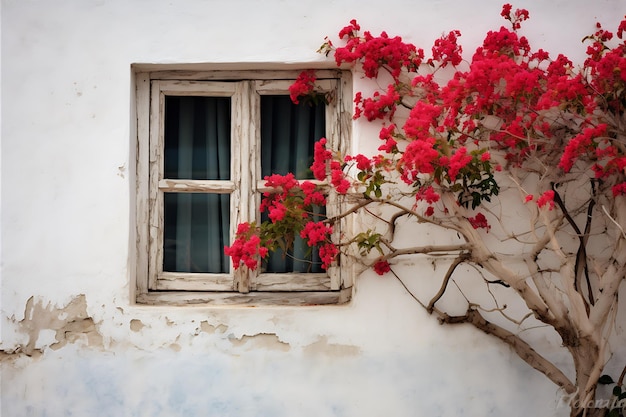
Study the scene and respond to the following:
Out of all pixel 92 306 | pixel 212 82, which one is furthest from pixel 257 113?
pixel 92 306

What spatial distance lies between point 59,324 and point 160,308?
0.49 m

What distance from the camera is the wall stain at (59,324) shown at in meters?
3.77

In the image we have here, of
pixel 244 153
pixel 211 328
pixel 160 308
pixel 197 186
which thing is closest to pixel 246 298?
pixel 211 328

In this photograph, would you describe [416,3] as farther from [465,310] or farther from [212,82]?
[465,310]

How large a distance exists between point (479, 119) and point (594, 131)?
573 millimetres

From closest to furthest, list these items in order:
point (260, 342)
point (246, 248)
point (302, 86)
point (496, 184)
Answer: point (246, 248)
point (496, 184)
point (260, 342)
point (302, 86)

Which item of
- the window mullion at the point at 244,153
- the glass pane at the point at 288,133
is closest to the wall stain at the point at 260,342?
the window mullion at the point at 244,153

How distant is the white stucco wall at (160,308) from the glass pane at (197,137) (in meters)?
0.29

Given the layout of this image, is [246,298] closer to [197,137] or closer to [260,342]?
[260,342]

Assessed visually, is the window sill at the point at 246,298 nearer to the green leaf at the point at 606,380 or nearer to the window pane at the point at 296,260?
the window pane at the point at 296,260

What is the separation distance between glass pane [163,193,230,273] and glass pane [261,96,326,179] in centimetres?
32

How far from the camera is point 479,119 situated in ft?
11.9

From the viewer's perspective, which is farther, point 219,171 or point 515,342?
point 219,171

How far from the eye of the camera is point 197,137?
4094 mm
